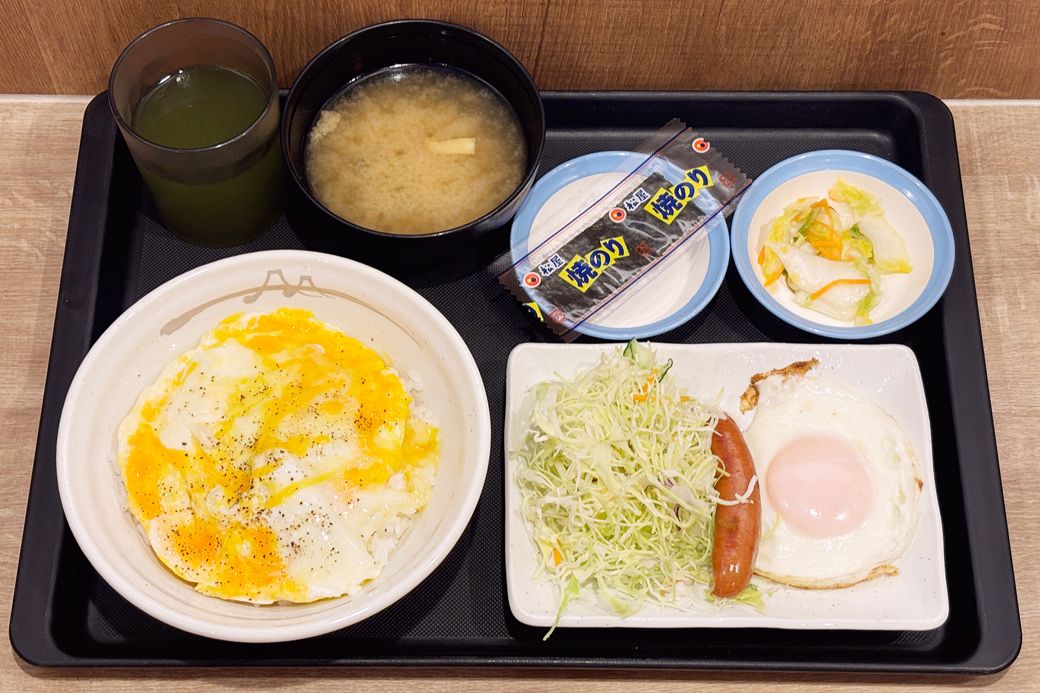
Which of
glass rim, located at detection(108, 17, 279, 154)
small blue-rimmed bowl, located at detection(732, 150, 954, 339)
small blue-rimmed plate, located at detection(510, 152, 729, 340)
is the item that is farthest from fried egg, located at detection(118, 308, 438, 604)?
small blue-rimmed bowl, located at detection(732, 150, 954, 339)

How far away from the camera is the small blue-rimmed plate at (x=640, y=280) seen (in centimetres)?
241

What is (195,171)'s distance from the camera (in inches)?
86.4

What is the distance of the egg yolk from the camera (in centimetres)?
225

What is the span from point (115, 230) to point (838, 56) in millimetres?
1898

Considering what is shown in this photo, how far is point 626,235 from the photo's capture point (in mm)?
2514

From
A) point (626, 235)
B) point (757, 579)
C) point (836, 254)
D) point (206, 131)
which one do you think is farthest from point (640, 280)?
point (206, 131)

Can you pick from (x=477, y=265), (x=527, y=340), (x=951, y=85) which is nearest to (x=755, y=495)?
(x=527, y=340)

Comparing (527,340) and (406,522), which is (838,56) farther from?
(406,522)

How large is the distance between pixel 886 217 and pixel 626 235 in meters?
0.69

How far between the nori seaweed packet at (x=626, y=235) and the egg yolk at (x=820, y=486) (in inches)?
21.0

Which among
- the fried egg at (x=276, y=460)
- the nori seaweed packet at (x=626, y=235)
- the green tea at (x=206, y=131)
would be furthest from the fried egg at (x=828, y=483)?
the green tea at (x=206, y=131)

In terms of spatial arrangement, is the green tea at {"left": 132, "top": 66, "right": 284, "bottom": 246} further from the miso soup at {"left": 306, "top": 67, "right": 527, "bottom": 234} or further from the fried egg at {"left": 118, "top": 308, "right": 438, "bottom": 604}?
the fried egg at {"left": 118, "top": 308, "right": 438, "bottom": 604}

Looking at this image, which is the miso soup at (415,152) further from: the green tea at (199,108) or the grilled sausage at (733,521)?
the grilled sausage at (733,521)

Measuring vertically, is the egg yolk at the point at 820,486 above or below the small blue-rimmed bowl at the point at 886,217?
below
